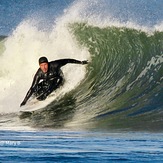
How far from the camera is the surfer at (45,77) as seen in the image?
13766 mm

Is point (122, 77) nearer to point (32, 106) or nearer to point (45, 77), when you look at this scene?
point (45, 77)

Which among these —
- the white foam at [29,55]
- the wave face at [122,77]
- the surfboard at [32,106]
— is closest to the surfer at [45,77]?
the surfboard at [32,106]

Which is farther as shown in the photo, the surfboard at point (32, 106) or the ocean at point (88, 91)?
the surfboard at point (32, 106)

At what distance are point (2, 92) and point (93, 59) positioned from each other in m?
2.37

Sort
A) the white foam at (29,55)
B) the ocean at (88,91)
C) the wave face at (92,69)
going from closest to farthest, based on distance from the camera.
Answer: the ocean at (88,91) → the wave face at (92,69) → the white foam at (29,55)

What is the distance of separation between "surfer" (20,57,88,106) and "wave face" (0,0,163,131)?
0.36 metres

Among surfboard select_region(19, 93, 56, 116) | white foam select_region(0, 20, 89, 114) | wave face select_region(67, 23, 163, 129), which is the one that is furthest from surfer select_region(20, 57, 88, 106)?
white foam select_region(0, 20, 89, 114)

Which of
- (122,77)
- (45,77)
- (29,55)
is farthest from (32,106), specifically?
(29,55)

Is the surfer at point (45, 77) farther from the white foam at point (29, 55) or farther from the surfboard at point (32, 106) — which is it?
the white foam at point (29, 55)

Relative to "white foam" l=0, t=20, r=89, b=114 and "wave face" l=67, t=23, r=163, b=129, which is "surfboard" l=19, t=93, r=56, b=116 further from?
"white foam" l=0, t=20, r=89, b=114

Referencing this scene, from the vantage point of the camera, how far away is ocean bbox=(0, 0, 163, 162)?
9797 millimetres

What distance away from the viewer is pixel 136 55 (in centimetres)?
1767

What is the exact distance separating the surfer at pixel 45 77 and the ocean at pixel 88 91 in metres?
0.30

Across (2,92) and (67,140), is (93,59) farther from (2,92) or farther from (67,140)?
(67,140)
